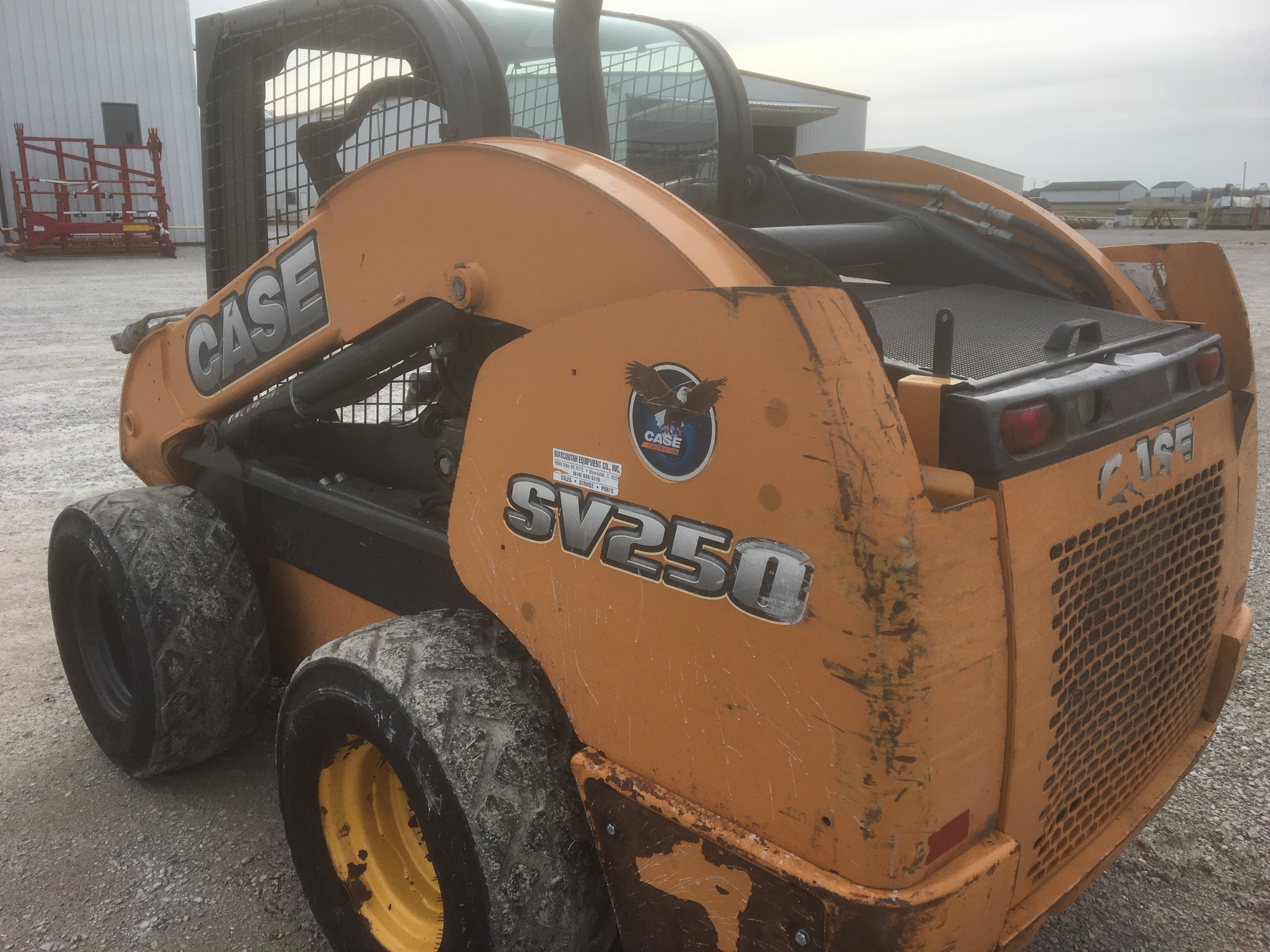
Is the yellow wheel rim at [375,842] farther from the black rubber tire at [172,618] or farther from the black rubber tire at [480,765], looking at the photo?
the black rubber tire at [172,618]

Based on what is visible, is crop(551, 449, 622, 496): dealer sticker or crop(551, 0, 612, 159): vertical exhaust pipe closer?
crop(551, 449, 622, 496): dealer sticker

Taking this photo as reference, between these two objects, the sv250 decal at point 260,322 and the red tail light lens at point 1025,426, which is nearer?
the red tail light lens at point 1025,426

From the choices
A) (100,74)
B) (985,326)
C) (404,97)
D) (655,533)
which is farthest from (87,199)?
(655,533)

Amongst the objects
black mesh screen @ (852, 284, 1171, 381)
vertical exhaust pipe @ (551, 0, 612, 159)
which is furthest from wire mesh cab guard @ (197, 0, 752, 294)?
black mesh screen @ (852, 284, 1171, 381)

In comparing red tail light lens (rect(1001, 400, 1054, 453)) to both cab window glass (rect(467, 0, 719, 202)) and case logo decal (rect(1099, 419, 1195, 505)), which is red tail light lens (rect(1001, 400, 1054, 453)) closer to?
case logo decal (rect(1099, 419, 1195, 505))

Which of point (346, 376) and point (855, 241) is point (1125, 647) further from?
point (346, 376)

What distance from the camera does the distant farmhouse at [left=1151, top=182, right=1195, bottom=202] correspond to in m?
54.8

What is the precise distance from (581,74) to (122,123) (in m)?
26.9

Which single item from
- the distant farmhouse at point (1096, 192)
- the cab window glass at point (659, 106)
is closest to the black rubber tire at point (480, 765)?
the cab window glass at point (659, 106)

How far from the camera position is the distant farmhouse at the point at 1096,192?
55.1m

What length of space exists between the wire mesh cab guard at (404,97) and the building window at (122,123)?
985 inches

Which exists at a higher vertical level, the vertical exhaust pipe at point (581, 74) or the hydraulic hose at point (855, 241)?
the vertical exhaust pipe at point (581, 74)

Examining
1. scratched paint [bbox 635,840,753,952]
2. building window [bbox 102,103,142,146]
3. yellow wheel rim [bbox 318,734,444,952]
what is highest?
building window [bbox 102,103,142,146]

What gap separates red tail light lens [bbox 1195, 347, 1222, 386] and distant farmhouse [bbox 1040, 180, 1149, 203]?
191 ft
